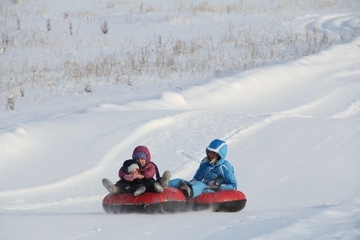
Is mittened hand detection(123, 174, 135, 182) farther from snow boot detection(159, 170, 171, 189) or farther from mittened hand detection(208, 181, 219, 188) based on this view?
mittened hand detection(208, 181, 219, 188)

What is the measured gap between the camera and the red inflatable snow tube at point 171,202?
27.2 ft

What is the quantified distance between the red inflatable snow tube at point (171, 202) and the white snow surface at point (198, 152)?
0.51 feet

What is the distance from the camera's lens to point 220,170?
9156 millimetres

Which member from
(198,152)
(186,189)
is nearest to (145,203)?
(186,189)

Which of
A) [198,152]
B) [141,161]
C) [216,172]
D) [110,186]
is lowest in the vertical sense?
[198,152]

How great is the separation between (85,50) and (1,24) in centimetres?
386

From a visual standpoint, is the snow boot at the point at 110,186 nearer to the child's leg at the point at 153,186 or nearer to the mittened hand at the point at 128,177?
the mittened hand at the point at 128,177

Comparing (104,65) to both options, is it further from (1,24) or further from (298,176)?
(298,176)

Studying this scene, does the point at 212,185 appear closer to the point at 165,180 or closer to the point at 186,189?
the point at 186,189

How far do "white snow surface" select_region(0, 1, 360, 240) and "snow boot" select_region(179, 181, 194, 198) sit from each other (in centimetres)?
26

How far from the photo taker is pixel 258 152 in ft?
39.9

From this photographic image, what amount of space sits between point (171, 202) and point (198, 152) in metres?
3.60

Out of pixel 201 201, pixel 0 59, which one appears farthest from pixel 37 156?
pixel 0 59

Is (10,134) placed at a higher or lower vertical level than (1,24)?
lower
